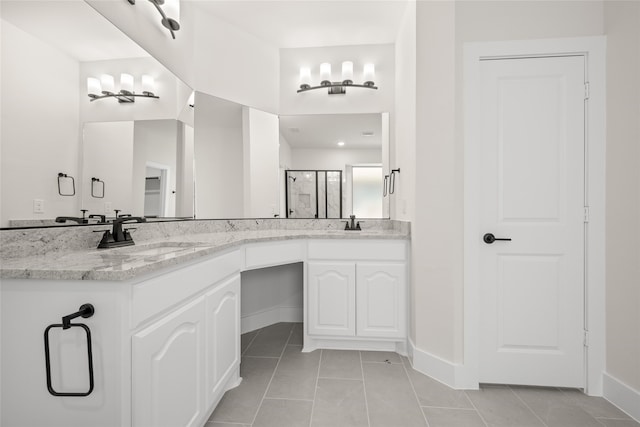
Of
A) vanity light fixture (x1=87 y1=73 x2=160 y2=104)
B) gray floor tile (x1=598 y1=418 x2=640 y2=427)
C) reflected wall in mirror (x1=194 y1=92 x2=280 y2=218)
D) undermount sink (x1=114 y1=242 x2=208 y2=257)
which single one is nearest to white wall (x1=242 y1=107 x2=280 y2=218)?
reflected wall in mirror (x1=194 y1=92 x2=280 y2=218)

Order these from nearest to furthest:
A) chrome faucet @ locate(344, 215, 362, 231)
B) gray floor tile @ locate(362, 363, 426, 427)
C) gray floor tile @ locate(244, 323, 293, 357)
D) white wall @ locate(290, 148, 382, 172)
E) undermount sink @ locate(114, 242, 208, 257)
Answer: undermount sink @ locate(114, 242, 208, 257) < gray floor tile @ locate(362, 363, 426, 427) < gray floor tile @ locate(244, 323, 293, 357) < chrome faucet @ locate(344, 215, 362, 231) < white wall @ locate(290, 148, 382, 172)

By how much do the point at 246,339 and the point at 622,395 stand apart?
7.95 feet

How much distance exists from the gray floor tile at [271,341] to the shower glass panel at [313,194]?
1.03 m

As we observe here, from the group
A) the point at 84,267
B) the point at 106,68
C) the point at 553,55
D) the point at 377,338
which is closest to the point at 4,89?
the point at 106,68

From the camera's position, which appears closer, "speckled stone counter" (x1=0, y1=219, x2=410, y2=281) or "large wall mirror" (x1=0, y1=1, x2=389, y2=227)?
"speckled stone counter" (x1=0, y1=219, x2=410, y2=281)

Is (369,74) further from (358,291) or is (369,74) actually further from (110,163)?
(110,163)

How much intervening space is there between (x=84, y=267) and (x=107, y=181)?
801 mm

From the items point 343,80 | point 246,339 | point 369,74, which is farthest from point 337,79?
point 246,339

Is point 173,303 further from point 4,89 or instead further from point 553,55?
point 553,55

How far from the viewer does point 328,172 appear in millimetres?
2723

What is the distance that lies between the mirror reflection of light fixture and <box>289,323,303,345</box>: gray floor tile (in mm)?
2470

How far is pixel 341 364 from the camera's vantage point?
203 centimetres

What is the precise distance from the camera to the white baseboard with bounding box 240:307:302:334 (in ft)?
8.64

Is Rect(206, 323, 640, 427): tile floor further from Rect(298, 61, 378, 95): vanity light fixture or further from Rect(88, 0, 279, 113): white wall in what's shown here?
Rect(298, 61, 378, 95): vanity light fixture
